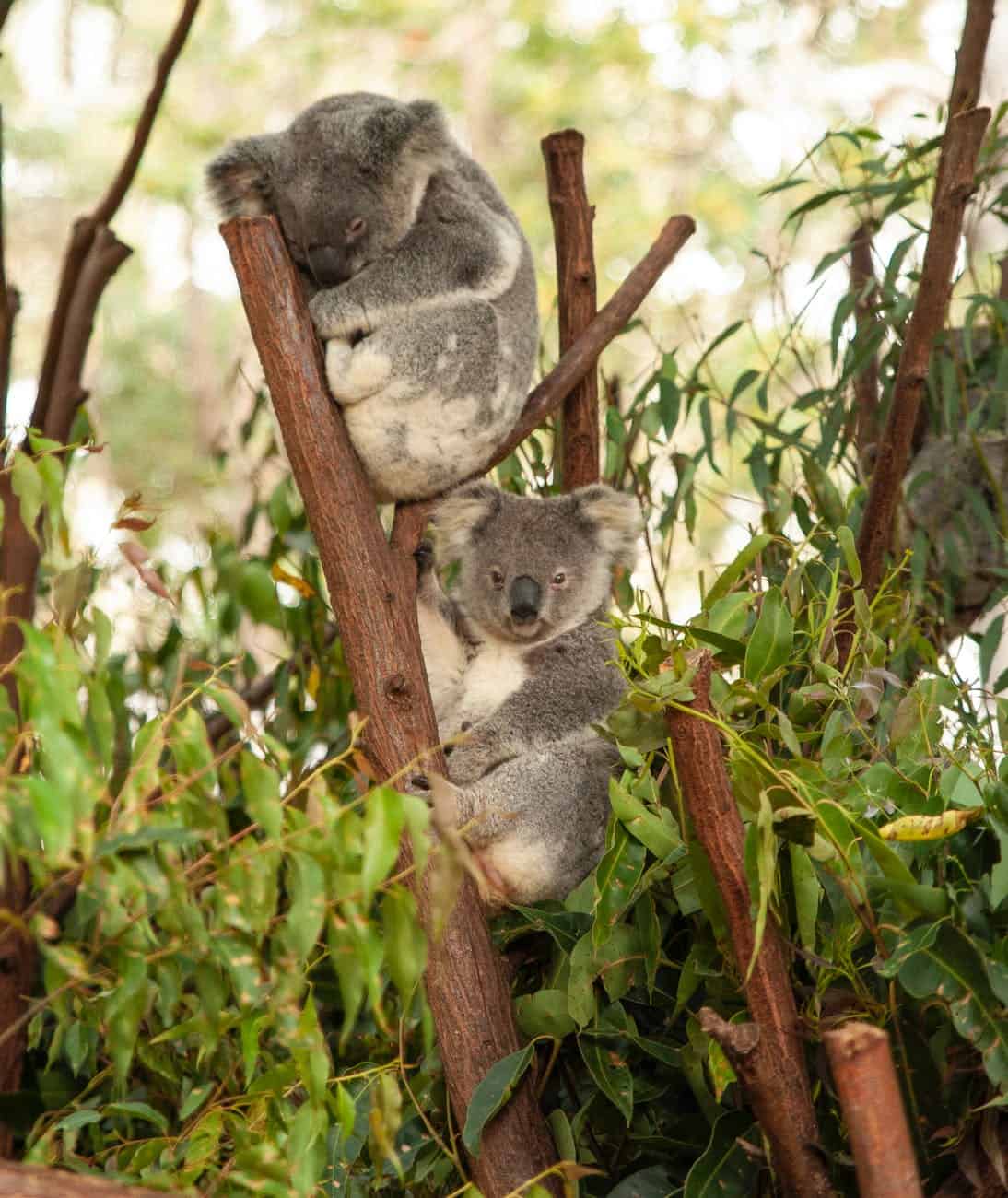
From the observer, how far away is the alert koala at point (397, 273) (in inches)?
104

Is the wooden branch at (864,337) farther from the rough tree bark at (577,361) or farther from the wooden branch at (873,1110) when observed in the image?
the wooden branch at (873,1110)

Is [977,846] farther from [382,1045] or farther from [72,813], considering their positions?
[72,813]

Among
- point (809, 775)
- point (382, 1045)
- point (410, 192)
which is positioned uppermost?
point (410, 192)

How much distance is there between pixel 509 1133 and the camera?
208 cm

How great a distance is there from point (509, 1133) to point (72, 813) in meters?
1.17

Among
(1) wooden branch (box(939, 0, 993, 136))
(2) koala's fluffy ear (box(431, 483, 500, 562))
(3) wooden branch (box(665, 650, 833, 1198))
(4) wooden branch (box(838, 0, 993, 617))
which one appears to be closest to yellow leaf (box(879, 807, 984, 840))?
(3) wooden branch (box(665, 650, 833, 1198))

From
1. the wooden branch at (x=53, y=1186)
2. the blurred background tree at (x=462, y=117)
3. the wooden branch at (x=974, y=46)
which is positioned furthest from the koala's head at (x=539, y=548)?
the blurred background tree at (x=462, y=117)

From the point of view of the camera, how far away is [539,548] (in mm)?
2932

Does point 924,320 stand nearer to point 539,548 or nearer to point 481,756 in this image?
point 539,548

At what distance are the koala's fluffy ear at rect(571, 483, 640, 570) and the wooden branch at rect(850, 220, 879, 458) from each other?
684 millimetres

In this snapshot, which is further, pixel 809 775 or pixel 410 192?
pixel 410 192

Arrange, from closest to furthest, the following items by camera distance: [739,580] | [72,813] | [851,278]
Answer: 1. [72,813]
2. [739,580]
3. [851,278]

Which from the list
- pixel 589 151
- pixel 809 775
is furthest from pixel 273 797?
pixel 589 151

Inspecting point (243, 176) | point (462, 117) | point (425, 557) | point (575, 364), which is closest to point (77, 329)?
point (243, 176)
